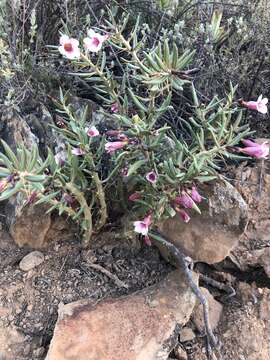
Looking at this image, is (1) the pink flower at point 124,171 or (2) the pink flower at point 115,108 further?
(2) the pink flower at point 115,108

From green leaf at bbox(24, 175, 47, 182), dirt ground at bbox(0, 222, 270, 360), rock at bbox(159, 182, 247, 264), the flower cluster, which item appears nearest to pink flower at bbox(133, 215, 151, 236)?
rock at bbox(159, 182, 247, 264)

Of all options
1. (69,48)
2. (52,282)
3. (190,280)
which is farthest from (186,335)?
(69,48)

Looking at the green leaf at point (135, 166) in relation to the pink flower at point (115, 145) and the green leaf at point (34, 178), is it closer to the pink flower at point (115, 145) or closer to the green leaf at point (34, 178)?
the pink flower at point (115, 145)

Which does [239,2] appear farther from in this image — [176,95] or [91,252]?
[91,252]

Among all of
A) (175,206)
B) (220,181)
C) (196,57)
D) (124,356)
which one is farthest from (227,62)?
(124,356)

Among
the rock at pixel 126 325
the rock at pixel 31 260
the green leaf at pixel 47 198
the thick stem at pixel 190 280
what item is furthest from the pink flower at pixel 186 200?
the rock at pixel 31 260

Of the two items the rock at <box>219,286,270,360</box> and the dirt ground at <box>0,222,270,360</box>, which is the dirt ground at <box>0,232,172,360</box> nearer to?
the dirt ground at <box>0,222,270,360</box>
